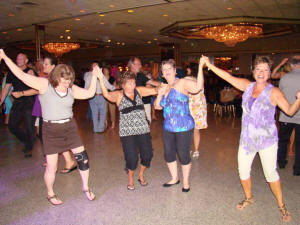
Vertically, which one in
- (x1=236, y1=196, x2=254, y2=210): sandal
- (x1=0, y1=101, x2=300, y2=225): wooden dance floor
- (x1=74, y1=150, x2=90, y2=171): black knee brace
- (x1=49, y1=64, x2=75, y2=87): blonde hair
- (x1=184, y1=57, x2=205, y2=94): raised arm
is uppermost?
(x1=49, y1=64, x2=75, y2=87): blonde hair

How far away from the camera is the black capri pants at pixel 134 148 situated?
10.5 feet

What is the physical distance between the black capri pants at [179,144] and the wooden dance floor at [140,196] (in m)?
0.45

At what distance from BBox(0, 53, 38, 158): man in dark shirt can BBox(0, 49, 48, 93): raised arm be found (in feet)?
5.15

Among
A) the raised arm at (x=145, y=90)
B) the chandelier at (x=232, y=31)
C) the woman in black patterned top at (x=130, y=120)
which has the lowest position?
the woman in black patterned top at (x=130, y=120)

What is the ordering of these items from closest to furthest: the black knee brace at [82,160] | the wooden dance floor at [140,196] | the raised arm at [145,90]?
the wooden dance floor at [140,196]
the black knee brace at [82,160]
the raised arm at [145,90]

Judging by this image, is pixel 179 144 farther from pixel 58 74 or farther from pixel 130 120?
pixel 58 74

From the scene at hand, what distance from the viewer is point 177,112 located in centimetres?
310

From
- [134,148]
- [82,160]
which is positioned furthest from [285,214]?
Result: [82,160]

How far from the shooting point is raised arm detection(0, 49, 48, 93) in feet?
8.45

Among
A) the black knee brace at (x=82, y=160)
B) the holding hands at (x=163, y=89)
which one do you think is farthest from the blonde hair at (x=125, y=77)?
the black knee brace at (x=82, y=160)

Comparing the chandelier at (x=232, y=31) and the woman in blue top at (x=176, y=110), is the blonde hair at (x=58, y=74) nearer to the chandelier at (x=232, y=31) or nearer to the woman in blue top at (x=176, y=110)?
the woman in blue top at (x=176, y=110)

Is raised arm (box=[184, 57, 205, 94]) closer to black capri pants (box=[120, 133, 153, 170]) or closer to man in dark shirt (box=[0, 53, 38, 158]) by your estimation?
black capri pants (box=[120, 133, 153, 170])

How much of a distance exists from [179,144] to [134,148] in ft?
1.72

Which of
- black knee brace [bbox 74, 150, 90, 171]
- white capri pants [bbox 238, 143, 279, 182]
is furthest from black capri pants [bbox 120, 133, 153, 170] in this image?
white capri pants [bbox 238, 143, 279, 182]
